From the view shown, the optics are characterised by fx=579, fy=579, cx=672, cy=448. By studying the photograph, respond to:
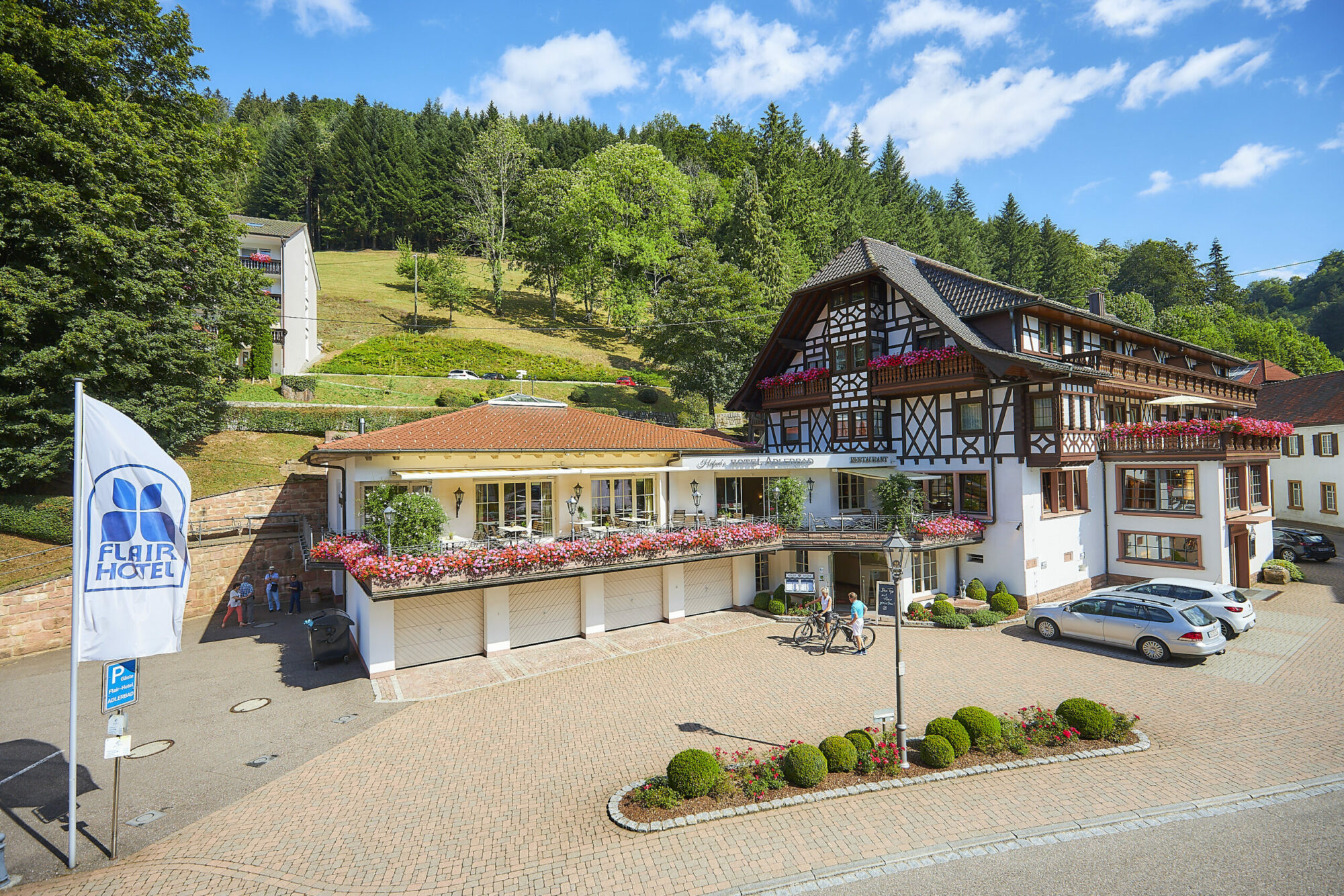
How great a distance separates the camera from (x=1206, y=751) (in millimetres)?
10297

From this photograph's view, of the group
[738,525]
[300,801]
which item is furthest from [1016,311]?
[300,801]

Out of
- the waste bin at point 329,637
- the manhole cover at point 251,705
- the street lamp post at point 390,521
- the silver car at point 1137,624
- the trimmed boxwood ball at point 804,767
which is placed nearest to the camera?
the trimmed boxwood ball at point 804,767

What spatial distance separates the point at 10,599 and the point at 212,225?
50.4ft

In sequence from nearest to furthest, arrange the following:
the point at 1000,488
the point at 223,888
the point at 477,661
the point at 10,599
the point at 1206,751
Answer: the point at 223,888, the point at 1206,751, the point at 477,661, the point at 10,599, the point at 1000,488

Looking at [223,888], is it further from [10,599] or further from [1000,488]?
[1000,488]

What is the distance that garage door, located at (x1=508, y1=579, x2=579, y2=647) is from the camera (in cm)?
1661

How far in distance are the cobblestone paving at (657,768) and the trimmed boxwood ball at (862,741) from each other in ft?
2.41

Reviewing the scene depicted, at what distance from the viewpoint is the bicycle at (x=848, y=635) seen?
16203mm

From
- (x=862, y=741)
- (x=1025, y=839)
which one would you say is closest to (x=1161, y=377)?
(x=862, y=741)

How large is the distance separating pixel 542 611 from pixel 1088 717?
13127 mm

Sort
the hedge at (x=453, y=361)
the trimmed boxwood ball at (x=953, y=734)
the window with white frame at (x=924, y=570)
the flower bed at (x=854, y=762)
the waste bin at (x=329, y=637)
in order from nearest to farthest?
the flower bed at (x=854, y=762) < the trimmed boxwood ball at (x=953, y=734) < the waste bin at (x=329, y=637) < the window with white frame at (x=924, y=570) < the hedge at (x=453, y=361)

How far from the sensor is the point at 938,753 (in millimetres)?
9797

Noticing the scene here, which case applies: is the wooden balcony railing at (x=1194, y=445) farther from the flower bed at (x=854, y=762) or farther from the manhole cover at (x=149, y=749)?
the manhole cover at (x=149, y=749)

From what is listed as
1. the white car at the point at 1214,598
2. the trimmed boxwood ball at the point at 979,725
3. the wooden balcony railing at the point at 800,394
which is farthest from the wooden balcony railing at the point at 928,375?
the trimmed boxwood ball at the point at 979,725
